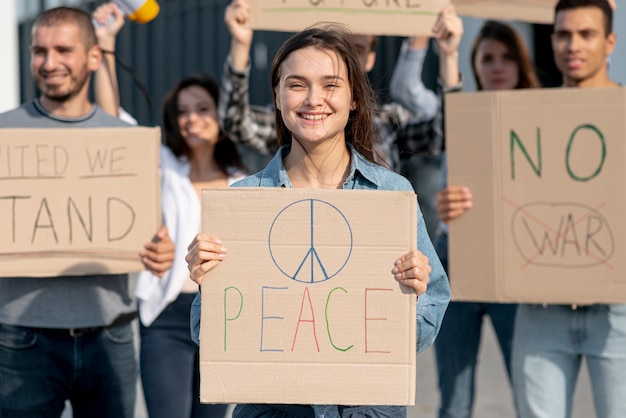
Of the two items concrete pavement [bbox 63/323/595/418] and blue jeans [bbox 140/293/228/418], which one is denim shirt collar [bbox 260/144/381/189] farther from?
concrete pavement [bbox 63/323/595/418]

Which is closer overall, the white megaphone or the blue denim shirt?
the blue denim shirt

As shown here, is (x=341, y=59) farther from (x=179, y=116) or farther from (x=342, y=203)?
(x=179, y=116)

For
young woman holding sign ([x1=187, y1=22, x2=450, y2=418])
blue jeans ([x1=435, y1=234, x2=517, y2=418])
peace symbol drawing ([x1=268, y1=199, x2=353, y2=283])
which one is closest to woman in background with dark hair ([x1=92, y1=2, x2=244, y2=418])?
blue jeans ([x1=435, y1=234, x2=517, y2=418])

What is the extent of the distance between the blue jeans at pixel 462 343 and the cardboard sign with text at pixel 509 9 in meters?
0.84

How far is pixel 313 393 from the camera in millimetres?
2559

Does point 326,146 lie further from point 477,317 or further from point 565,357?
point 477,317

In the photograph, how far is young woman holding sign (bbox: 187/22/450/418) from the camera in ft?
8.78

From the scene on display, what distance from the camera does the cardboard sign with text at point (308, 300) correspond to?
2.56 m

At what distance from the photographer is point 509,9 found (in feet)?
13.6

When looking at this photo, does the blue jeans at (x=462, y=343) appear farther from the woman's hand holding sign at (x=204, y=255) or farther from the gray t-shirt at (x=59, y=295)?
the woman's hand holding sign at (x=204, y=255)

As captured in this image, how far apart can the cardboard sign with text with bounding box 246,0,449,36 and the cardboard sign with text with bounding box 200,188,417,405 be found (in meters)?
1.52

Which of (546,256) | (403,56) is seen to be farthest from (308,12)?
(546,256)

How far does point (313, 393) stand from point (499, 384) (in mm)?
3719

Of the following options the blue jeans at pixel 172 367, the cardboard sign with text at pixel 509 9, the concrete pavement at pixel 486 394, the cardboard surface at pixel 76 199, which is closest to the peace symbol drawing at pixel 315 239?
the cardboard surface at pixel 76 199
